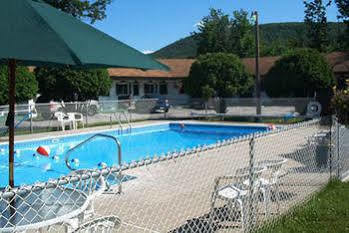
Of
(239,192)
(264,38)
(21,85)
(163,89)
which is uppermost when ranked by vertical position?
(264,38)

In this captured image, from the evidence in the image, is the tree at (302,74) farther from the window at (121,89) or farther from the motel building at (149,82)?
the window at (121,89)

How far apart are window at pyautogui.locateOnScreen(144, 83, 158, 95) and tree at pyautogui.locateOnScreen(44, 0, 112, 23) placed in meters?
6.77

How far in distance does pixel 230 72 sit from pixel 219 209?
2017 centimetres

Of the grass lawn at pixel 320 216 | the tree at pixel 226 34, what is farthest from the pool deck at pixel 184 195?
the tree at pixel 226 34

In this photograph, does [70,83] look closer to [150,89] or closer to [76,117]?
[76,117]

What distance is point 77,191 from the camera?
3.75 metres

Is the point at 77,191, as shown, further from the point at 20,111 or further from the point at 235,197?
the point at 20,111

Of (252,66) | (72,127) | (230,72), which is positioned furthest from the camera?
(252,66)

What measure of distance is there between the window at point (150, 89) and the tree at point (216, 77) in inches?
413

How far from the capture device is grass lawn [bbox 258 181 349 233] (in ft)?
17.2

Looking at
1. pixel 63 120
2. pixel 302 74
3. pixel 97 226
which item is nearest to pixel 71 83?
pixel 63 120

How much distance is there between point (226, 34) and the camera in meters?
58.6

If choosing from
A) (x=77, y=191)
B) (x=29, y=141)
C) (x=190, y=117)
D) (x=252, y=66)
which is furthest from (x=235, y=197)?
(x=252, y=66)

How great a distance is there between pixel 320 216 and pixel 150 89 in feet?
104
